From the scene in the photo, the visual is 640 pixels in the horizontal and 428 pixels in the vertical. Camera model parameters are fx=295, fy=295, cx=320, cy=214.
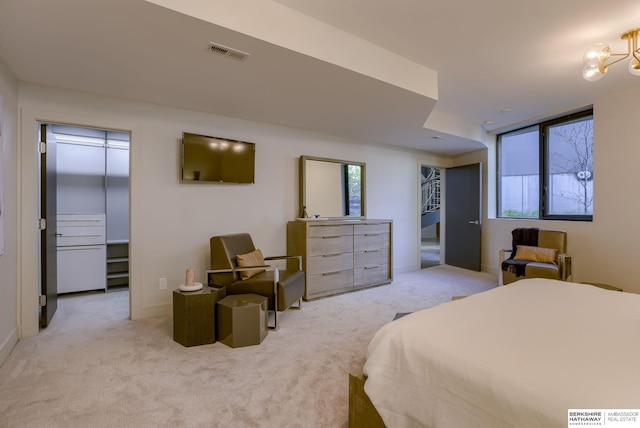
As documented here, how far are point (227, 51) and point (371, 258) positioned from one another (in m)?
3.31

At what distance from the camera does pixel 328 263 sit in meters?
3.99

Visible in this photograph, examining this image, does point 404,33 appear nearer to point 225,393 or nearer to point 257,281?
point 257,281

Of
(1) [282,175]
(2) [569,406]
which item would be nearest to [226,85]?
(1) [282,175]

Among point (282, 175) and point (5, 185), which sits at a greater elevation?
point (282, 175)

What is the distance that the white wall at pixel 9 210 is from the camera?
231 cm

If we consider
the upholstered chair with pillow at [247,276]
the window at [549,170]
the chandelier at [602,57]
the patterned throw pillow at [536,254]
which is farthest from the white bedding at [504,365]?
the window at [549,170]

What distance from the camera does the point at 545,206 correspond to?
464cm

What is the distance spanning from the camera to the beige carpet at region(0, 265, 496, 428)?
168cm

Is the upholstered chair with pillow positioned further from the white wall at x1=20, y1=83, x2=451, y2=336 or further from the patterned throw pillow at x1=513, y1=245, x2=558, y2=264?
the patterned throw pillow at x1=513, y1=245, x2=558, y2=264

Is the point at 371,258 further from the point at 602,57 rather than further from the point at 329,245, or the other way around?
the point at 602,57

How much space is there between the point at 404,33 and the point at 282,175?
91.1 inches

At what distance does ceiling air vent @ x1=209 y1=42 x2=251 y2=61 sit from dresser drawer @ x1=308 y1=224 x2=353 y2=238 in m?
2.14

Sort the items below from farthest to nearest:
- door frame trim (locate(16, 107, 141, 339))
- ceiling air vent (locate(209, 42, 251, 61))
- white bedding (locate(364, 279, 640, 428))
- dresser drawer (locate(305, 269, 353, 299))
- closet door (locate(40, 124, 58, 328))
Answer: dresser drawer (locate(305, 269, 353, 299)) < closet door (locate(40, 124, 58, 328)) < door frame trim (locate(16, 107, 141, 339)) < ceiling air vent (locate(209, 42, 251, 61)) < white bedding (locate(364, 279, 640, 428))

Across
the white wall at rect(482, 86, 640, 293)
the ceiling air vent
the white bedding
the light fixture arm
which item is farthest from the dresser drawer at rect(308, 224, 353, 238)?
the white wall at rect(482, 86, 640, 293)
